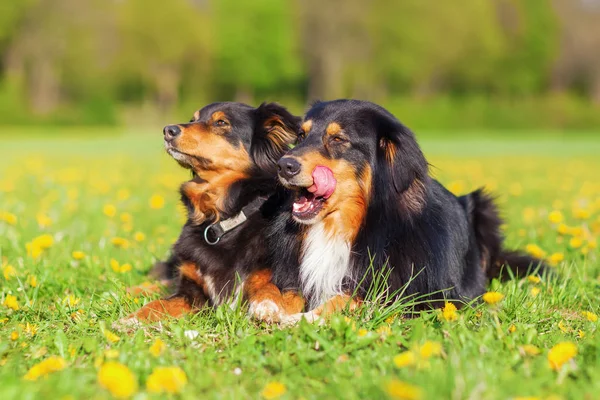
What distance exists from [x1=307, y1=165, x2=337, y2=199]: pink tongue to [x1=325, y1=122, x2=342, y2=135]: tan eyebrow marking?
0.71ft

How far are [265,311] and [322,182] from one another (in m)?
0.73

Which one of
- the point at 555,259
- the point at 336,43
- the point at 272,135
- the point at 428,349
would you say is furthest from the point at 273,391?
the point at 336,43

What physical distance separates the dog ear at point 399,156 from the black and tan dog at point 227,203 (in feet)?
2.68

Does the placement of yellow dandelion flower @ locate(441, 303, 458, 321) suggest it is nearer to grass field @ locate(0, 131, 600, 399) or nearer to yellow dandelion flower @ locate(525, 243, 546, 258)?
grass field @ locate(0, 131, 600, 399)

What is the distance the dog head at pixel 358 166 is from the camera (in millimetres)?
3336

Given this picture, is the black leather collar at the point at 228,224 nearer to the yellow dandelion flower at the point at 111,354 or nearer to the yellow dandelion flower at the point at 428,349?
the yellow dandelion flower at the point at 111,354

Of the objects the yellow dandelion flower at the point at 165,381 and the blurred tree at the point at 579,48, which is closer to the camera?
the yellow dandelion flower at the point at 165,381

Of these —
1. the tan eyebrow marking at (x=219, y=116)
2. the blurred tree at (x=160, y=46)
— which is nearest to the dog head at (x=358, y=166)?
the tan eyebrow marking at (x=219, y=116)

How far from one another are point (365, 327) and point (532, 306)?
3.13ft

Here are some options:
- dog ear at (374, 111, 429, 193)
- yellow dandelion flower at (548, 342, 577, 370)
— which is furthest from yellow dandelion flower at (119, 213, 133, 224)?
yellow dandelion flower at (548, 342, 577, 370)

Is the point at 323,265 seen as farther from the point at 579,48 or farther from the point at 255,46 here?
the point at 579,48

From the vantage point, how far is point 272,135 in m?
4.25

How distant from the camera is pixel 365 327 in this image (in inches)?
118

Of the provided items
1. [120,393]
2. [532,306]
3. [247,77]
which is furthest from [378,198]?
[247,77]
